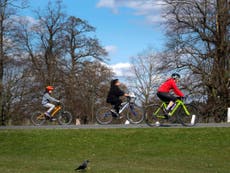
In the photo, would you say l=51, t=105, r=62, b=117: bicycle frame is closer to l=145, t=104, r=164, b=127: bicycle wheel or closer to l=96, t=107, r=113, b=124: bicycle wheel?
l=96, t=107, r=113, b=124: bicycle wheel

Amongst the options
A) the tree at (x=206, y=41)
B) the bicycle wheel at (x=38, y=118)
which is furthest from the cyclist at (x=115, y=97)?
the tree at (x=206, y=41)

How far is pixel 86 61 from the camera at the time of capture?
1959 inches

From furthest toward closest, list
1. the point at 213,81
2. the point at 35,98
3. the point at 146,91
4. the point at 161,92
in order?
the point at 146,91, the point at 35,98, the point at 213,81, the point at 161,92

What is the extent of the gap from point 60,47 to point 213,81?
18.0m

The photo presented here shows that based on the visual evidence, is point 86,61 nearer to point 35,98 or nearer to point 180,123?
point 35,98

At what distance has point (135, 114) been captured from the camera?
20.5m

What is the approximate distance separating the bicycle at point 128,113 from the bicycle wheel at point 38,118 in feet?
10.00

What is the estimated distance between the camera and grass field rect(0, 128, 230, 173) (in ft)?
44.2

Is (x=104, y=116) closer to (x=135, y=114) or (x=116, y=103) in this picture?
(x=116, y=103)

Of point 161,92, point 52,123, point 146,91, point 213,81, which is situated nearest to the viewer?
point 161,92

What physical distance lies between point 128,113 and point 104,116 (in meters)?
1.04

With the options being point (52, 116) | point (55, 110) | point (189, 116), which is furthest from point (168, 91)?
point (52, 116)

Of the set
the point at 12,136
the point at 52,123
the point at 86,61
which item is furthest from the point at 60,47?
the point at 12,136

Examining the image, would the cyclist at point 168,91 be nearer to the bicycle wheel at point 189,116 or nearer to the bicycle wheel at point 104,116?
the bicycle wheel at point 189,116
